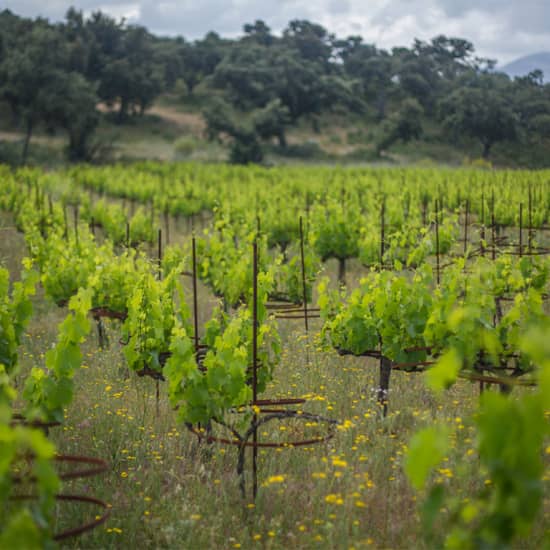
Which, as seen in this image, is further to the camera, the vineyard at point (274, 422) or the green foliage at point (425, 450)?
the vineyard at point (274, 422)

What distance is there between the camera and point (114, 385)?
6.66 m

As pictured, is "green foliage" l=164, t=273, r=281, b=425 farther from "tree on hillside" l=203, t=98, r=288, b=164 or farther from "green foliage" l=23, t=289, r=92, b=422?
"tree on hillside" l=203, t=98, r=288, b=164

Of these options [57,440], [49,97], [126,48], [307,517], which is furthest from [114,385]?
[126,48]

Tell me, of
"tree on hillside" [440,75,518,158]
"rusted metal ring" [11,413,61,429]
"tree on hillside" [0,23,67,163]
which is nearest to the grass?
"rusted metal ring" [11,413,61,429]

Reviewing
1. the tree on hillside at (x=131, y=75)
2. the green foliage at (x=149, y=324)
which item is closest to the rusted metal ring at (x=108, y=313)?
the green foliage at (x=149, y=324)

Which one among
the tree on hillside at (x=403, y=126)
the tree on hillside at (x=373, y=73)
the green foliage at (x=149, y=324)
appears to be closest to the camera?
the green foliage at (x=149, y=324)

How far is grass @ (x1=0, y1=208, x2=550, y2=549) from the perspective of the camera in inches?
156

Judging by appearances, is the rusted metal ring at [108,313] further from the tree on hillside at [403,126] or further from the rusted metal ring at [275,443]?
the tree on hillside at [403,126]

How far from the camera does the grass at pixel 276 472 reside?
3.96 m

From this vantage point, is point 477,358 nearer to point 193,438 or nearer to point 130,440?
point 193,438

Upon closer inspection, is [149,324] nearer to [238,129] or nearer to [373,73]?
[238,129]

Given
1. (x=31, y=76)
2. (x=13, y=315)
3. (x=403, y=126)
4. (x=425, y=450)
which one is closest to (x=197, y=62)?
(x=403, y=126)

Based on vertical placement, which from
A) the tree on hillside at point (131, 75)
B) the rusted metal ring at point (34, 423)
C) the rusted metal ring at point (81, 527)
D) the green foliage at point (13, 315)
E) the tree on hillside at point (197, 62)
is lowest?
the rusted metal ring at point (81, 527)

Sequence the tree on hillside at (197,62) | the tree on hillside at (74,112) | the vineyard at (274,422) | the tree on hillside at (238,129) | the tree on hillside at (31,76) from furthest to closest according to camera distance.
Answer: the tree on hillside at (197,62) < the tree on hillside at (238,129) < the tree on hillside at (74,112) < the tree on hillside at (31,76) < the vineyard at (274,422)
